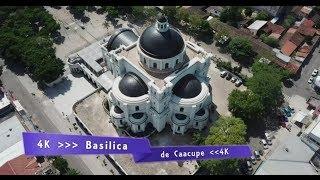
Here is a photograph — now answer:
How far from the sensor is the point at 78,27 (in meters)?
114

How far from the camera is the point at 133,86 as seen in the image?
77375 mm

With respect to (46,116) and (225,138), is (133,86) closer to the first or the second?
(225,138)

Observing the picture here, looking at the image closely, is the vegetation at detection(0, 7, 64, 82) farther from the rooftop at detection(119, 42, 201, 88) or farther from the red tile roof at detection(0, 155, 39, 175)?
the red tile roof at detection(0, 155, 39, 175)

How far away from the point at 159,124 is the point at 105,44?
28.8 m

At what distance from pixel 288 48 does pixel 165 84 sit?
48338mm

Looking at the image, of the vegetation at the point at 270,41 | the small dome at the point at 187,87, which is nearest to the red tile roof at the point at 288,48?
the vegetation at the point at 270,41

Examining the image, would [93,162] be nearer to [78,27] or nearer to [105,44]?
[105,44]

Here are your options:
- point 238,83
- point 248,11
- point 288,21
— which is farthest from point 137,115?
point 288,21

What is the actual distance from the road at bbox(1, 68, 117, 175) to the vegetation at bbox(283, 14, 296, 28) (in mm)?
72422

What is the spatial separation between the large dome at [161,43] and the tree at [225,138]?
64.3ft

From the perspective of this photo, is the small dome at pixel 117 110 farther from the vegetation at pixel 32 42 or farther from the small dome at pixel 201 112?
the vegetation at pixel 32 42

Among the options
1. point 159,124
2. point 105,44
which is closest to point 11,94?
point 105,44

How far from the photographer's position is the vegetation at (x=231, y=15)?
368 feet

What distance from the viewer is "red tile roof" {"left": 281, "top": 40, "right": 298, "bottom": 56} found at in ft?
340
